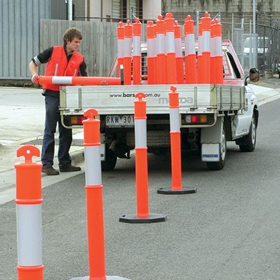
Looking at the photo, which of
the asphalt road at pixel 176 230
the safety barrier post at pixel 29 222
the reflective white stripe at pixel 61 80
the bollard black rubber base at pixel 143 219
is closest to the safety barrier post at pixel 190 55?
the asphalt road at pixel 176 230

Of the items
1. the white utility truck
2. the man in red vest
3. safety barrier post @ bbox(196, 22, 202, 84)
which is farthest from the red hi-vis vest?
safety barrier post @ bbox(196, 22, 202, 84)

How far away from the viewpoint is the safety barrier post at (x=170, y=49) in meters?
12.1

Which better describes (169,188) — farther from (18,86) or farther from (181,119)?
(18,86)

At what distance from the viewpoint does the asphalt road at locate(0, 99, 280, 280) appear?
6750 mm

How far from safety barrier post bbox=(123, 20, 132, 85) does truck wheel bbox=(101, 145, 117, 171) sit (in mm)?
1020

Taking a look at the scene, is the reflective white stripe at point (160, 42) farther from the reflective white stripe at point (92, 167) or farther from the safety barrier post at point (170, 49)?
the reflective white stripe at point (92, 167)

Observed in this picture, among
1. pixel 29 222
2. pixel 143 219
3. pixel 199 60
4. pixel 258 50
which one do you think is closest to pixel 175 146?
pixel 143 219

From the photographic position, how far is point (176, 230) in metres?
8.26

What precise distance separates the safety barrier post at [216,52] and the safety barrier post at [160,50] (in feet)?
2.36

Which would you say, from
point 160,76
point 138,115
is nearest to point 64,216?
point 138,115

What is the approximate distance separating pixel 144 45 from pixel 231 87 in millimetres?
2144

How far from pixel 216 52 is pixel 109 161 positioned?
2.15 metres

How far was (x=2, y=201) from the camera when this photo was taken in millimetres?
10492

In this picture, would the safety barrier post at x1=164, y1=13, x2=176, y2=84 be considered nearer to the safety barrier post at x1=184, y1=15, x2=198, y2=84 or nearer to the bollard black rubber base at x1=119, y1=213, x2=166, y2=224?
the safety barrier post at x1=184, y1=15, x2=198, y2=84
